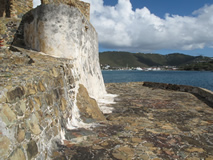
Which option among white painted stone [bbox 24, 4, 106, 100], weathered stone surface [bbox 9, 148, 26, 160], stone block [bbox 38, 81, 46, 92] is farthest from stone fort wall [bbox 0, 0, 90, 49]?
weathered stone surface [bbox 9, 148, 26, 160]

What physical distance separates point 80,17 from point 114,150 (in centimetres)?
466

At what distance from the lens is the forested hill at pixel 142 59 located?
144 m

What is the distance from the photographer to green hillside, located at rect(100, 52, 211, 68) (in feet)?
471

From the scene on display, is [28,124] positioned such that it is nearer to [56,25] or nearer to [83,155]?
[83,155]

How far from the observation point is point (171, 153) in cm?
347

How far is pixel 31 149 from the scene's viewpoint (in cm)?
260

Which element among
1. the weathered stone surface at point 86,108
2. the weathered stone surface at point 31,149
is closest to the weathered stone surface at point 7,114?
the weathered stone surface at point 31,149

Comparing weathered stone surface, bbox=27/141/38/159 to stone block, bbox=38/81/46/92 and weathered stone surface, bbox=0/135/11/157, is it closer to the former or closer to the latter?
weathered stone surface, bbox=0/135/11/157

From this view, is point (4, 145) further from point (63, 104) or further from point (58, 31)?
point (58, 31)

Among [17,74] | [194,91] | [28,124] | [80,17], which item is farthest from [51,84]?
[194,91]

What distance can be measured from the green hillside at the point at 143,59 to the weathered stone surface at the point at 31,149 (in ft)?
423

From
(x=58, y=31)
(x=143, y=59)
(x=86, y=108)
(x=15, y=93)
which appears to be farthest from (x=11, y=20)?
(x=143, y=59)

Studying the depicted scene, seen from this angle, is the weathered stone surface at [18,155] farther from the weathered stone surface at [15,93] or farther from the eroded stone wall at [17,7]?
the eroded stone wall at [17,7]

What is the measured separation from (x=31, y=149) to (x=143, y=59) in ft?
609
